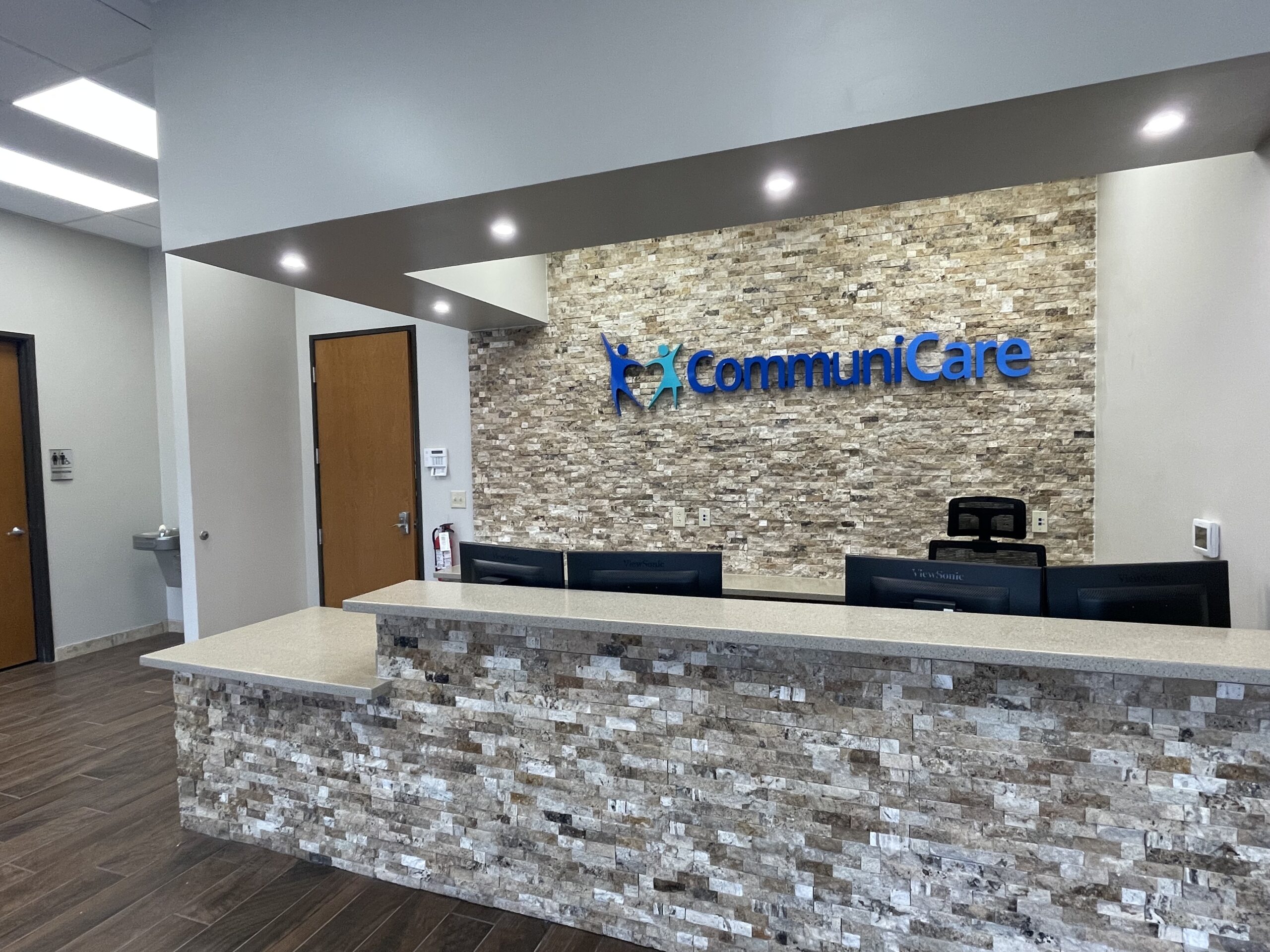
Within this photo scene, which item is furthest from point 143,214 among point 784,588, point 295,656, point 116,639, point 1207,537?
point 1207,537

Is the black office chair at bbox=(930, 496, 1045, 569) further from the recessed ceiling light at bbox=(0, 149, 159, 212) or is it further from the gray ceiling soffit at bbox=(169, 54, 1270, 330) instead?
the recessed ceiling light at bbox=(0, 149, 159, 212)

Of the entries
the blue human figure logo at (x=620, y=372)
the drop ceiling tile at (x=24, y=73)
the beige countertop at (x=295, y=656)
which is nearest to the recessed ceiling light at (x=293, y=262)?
the drop ceiling tile at (x=24, y=73)

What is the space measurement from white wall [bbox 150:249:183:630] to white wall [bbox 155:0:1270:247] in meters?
3.74

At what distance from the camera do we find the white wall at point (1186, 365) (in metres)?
1.97

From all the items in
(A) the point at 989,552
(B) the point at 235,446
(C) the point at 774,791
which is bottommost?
(C) the point at 774,791

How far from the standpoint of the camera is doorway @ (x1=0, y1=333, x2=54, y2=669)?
15.8 ft

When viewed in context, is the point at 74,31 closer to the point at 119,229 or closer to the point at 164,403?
the point at 119,229

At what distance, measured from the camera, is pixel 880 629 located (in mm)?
1730

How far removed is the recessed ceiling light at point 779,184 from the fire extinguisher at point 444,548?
3.40 m

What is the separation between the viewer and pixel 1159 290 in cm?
264

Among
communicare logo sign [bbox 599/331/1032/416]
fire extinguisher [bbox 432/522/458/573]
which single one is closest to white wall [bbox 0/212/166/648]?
fire extinguisher [bbox 432/522/458/573]

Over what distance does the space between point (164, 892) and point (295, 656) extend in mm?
869

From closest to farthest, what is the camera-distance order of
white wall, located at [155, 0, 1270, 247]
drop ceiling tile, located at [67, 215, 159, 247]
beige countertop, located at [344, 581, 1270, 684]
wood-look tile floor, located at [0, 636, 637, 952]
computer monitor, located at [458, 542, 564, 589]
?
beige countertop, located at [344, 581, 1270, 684] < white wall, located at [155, 0, 1270, 247] < wood-look tile floor, located at [0, 636, 637, 952] < computer monitor, located at [458, 542, 564, 589] < drop ceiling tile, located at [67, 215, 159, 247]

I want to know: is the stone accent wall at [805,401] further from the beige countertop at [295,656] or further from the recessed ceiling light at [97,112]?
the recessed ceiling light at [97,112]
